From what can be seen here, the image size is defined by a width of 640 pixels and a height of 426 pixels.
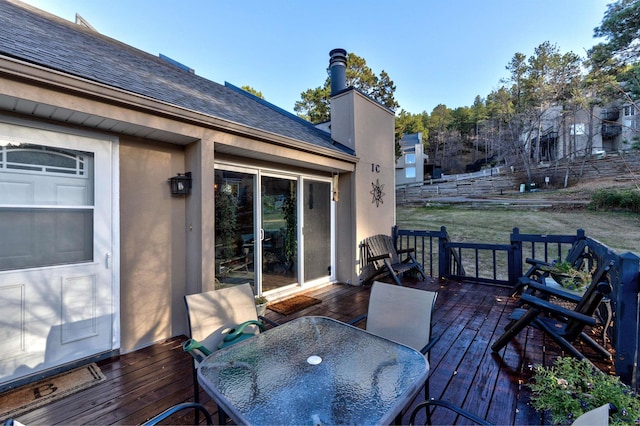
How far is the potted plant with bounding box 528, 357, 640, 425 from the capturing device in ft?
4.77

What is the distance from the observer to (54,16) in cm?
417

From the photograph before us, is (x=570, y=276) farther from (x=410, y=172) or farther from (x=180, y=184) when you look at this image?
(x=410, y=172)

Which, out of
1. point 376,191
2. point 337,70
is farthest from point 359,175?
point 337,70

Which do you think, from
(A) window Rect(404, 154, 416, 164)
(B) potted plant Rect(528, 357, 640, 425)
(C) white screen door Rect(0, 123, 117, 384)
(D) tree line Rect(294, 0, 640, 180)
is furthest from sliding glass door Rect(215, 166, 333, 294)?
(A) window Rect(404, 154, 416, 164)

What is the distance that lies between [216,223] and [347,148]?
A: 3.04 m

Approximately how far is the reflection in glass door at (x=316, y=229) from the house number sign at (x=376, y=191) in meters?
1.01

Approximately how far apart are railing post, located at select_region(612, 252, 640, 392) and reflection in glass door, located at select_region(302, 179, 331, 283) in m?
3.85

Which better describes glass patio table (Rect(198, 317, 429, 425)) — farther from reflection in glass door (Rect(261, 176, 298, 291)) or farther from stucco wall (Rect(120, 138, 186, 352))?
reflection in glass door (Rect(261, 176, 298, 291))

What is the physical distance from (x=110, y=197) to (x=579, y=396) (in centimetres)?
405

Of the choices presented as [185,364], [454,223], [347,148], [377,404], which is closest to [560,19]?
[347,148]

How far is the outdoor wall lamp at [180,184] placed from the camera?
3133mm

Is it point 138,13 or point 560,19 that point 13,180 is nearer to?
point 138,13

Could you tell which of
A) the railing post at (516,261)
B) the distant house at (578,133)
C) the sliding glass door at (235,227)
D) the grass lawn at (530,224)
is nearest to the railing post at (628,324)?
the railing post at (516,261)

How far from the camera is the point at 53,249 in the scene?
2.51m
